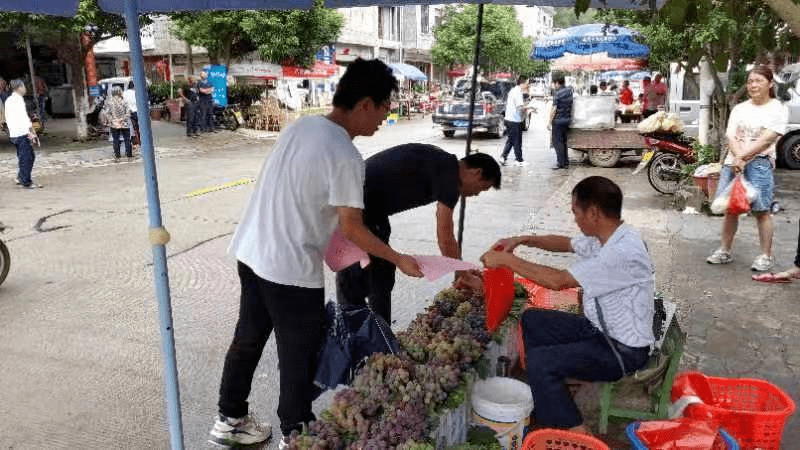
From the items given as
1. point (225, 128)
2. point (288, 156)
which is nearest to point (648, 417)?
point (288, 156)

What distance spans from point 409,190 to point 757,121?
3.70 meters

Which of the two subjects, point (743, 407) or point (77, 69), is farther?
point (77, 69)

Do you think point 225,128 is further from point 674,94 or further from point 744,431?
point 744,431

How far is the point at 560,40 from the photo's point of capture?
14438mm

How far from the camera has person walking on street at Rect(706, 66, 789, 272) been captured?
218 inches

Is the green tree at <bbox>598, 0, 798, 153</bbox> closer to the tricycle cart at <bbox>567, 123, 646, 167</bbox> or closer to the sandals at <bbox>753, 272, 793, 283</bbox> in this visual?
the tricycle cart at <bbox>567, 123, 646, 167</bbox>

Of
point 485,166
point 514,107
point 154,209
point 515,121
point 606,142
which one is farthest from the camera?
point 514,107

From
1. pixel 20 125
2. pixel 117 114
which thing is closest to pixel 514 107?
pixel 117 114

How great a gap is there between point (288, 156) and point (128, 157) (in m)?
13.5

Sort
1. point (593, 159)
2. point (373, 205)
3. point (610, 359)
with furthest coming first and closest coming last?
point (593, 159), point (373, 205), point (610, 359)

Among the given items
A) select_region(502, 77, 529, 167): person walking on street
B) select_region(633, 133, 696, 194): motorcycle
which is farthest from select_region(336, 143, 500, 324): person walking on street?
select_region(502, 77, 529, 167): person walking on street

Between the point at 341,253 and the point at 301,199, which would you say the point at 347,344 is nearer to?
the point at 341,253

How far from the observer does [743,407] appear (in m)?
3.28

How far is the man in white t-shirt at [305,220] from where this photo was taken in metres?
2.60
